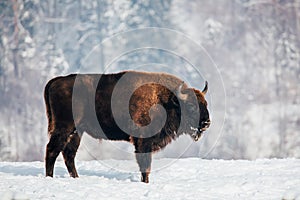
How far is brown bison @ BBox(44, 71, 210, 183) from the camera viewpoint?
9430 mm

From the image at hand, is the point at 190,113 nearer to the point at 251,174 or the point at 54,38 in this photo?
the point at 251,174

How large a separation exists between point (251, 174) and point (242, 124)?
3032 centimetres

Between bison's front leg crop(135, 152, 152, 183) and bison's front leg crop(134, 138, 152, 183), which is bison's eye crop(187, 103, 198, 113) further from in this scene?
bison's front leg crop(135, 152, 152, 183)

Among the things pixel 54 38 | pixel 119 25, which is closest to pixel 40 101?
pixel 54 38

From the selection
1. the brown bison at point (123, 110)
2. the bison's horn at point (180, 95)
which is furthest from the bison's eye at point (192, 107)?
the bison's horn at point (180, 95)

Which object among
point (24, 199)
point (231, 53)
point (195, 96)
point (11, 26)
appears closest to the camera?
point (24, 199)

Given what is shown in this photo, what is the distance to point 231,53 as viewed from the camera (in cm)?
4212

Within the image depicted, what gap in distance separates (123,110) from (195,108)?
1.17 metres

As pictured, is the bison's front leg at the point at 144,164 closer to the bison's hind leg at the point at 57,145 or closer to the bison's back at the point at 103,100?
the bison's back at the point at 103,100

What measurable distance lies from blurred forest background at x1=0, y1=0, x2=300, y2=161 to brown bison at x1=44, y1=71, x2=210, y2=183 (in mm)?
25131

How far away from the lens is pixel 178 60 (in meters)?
38.1

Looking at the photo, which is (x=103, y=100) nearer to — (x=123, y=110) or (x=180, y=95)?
(x=123, y=110)

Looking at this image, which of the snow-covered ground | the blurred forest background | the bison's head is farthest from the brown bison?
the blurred forest background

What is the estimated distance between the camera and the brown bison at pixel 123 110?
30.9 feet
